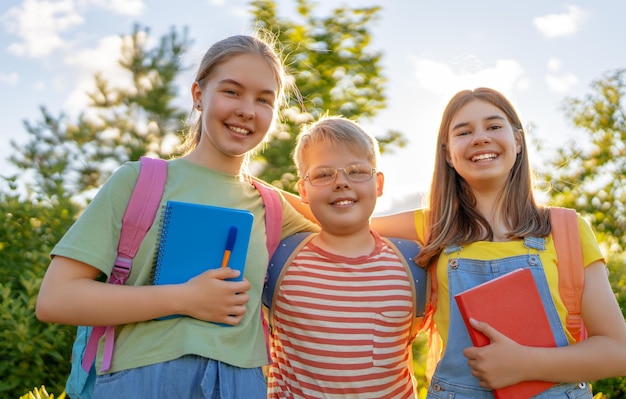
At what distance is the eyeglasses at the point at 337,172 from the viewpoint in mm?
2418

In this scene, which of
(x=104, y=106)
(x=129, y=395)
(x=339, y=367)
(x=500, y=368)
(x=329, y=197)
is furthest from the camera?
(x=104, y=106)

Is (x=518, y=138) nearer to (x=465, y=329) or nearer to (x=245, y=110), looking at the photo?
(x=465, y=329)

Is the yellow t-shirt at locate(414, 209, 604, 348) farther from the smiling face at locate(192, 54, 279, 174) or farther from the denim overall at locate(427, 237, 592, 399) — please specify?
the smiling face at locate(192, 54, 279, 174)

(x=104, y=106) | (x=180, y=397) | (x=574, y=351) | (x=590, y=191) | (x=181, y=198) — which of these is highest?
(x=104, y=106)

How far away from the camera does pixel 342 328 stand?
227cm

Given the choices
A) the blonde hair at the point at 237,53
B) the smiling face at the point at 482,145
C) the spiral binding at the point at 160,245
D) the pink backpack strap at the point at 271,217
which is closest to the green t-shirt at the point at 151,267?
the spiral binding at the point at 160,245

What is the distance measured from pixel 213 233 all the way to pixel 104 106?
29.8 feet

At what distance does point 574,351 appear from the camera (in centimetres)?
207

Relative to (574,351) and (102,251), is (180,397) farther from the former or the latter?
(574,351)

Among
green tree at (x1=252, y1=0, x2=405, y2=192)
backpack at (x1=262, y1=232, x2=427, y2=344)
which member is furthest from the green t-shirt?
green tree at (x1=252, y1=0, x2=405, y2=192)

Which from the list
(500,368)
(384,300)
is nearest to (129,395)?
(384,300)

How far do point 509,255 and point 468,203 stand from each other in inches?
12.2

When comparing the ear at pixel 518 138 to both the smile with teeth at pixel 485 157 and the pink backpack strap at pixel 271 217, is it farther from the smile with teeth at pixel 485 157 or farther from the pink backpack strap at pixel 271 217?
the pink backpack strap at pixel 271 217

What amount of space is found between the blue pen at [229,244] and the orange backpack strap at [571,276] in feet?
3.68
